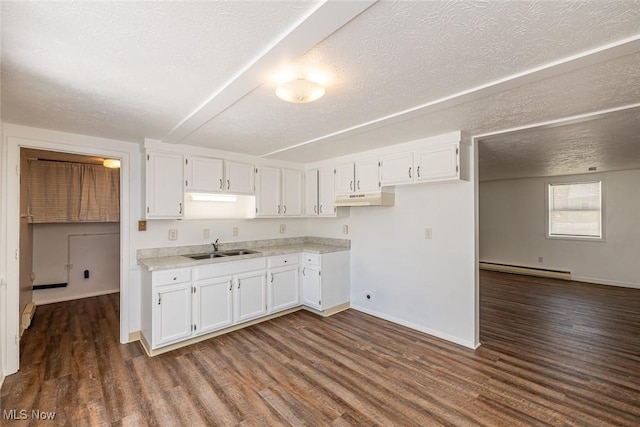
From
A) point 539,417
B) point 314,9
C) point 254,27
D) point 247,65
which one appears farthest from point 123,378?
point 539,417

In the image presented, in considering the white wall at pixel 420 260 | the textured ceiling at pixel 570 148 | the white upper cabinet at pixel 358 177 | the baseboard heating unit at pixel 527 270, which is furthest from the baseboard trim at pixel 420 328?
the baseboard heating unit at pixel 527 270

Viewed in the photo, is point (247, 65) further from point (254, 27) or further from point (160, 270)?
point (160, 270)

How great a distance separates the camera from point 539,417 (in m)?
2.03

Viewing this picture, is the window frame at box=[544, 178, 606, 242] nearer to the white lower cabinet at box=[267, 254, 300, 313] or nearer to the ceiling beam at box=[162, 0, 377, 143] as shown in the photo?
the white lower cabinet at box=[267, 254, 300, 313]

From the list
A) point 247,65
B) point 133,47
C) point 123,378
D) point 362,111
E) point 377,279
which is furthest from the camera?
point 377,279

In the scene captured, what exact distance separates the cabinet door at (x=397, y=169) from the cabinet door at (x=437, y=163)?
0.10 m

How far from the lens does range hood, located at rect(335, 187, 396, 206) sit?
3604 millimetres

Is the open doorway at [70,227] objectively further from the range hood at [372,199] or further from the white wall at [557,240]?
the white wall at [557,240]

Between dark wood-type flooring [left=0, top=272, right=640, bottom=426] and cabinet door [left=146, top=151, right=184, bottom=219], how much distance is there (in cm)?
150

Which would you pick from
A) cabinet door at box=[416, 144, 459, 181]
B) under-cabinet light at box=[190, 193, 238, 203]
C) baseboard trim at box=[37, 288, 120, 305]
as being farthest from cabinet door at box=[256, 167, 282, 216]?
baseboard trim at box=[37, 288, 120, 305]

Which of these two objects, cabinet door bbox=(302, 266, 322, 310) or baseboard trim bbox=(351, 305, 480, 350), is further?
cabinet door bbox=(302, 266, 322, 310)

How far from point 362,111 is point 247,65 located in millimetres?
1052

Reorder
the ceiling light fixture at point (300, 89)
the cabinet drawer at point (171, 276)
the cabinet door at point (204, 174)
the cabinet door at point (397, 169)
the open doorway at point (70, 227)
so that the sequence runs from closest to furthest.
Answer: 1. the ceiling light fixture at point (300, 89)
2. the cabinet drawer at point (171, 276)
3. the cabinet door at point (397, 169)
4. the cabinet door at point (204, 174)
5. the open doorway at point (70, 227)

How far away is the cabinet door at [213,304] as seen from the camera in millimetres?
3191
